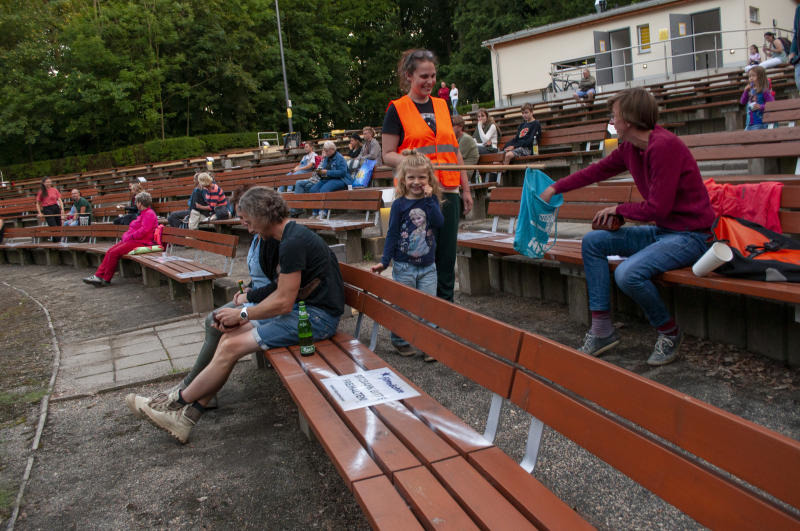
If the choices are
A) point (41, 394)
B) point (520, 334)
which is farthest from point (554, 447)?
point (41, 394)

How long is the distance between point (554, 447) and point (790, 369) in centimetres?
156

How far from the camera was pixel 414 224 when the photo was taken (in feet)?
14.8

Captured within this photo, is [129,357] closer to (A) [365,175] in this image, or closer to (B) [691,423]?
(B) [691,423]

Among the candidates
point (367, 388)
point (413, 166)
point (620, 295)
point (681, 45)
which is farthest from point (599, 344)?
point (681, 45)

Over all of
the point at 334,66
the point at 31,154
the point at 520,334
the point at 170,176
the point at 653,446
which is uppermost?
the point at 334,66

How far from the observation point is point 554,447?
3230 millimetres

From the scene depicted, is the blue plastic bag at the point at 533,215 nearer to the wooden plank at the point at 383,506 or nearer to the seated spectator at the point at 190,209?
the wooden plank at the point at 383,506

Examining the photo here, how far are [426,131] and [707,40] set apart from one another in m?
27.6

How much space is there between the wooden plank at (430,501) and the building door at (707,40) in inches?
1120

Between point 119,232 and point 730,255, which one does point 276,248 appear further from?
point 119,232

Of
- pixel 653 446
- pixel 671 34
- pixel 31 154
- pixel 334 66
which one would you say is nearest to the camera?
pixel 653 446

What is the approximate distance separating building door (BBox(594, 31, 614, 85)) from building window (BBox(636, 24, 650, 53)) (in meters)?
1.32

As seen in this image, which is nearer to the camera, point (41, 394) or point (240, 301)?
point (240, 301)

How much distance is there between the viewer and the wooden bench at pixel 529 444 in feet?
5.02
